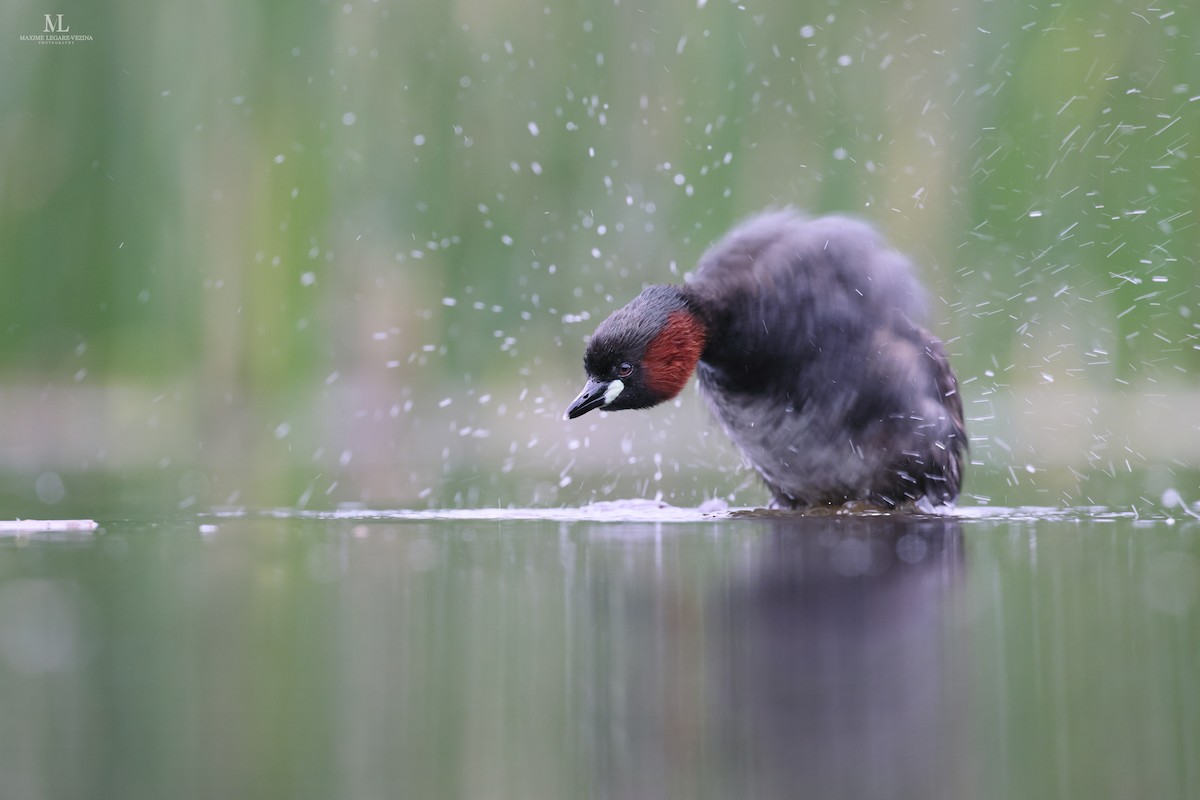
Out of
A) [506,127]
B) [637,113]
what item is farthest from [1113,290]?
[506,127]

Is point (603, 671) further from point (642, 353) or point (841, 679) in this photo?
point (642, 353)

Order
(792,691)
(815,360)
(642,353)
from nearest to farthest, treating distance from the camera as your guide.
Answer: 1. (792,691)
2. (642,353)
3. (815,360)

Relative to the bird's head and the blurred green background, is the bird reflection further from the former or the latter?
the blurred green background

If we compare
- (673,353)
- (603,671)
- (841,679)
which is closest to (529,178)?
(673,353)

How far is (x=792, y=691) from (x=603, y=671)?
1.16ft

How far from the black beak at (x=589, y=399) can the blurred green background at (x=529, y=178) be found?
1.71m

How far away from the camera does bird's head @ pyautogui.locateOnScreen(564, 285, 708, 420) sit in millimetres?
5211

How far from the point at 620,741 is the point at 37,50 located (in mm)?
→ 6527

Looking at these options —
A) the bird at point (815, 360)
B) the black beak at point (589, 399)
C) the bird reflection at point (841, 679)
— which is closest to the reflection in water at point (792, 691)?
the bird reflection at point (841, 679)

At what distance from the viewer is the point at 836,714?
2.07 meters

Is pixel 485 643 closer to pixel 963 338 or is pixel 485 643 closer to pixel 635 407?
pixel 635 407

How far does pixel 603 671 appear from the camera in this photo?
241 centimetres

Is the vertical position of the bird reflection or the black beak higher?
the black beak

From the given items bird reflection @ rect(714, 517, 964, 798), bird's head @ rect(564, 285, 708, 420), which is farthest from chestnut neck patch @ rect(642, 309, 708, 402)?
bird reflection @ rect(714, 517, 964, 798)
